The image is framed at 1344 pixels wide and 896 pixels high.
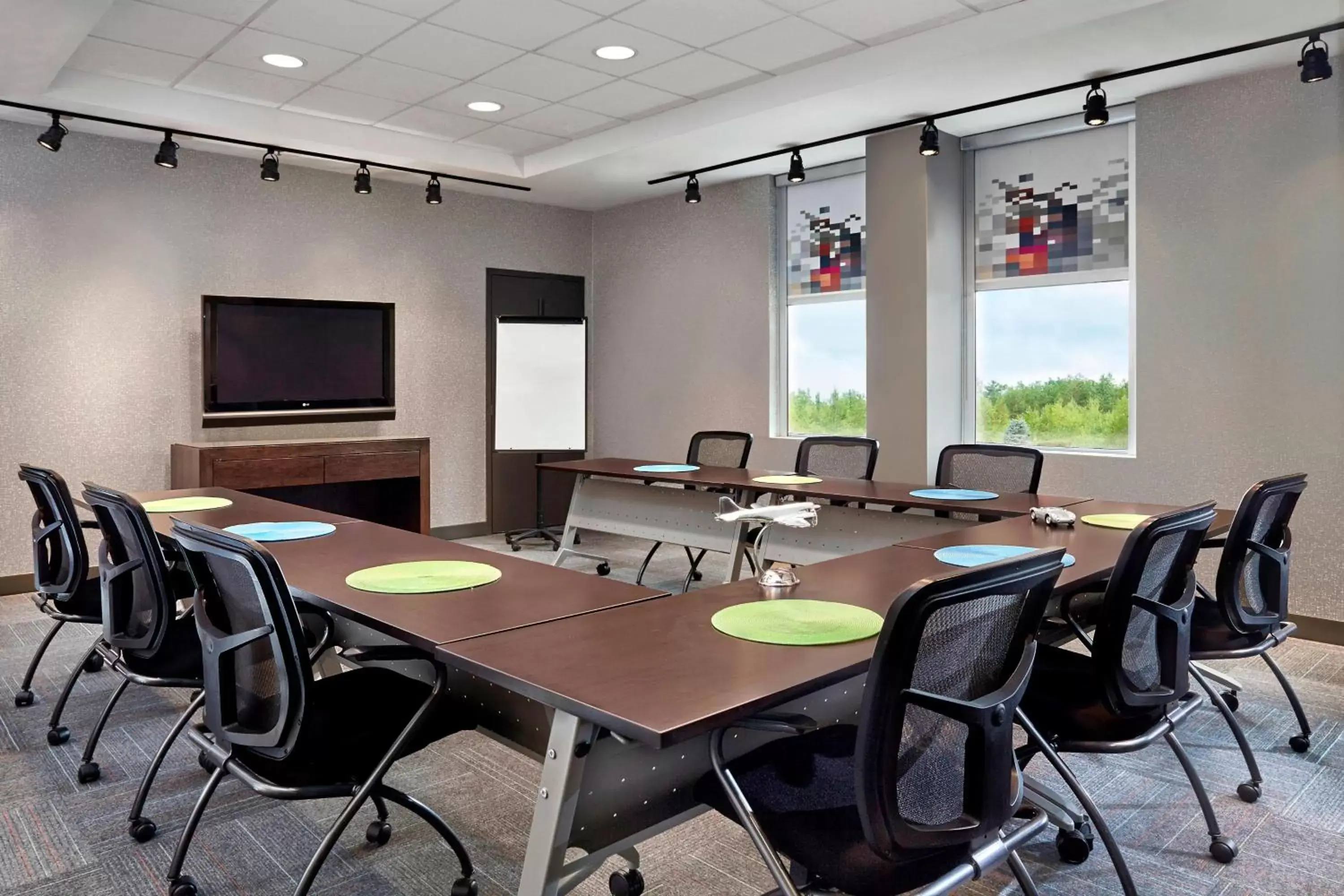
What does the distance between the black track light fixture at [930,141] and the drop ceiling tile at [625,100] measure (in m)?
1.46

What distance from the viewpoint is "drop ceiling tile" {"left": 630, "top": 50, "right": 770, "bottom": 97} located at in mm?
4863

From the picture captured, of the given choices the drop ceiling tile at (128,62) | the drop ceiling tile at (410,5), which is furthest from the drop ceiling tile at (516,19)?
the drop ceiling tile at (128,62)

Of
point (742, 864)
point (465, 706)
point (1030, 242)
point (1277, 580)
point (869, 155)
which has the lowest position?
point (742, 864)

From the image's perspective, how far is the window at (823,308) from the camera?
656 cm

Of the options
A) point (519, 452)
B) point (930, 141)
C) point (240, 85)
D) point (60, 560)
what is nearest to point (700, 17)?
point (930, 141)

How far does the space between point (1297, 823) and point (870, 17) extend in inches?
141

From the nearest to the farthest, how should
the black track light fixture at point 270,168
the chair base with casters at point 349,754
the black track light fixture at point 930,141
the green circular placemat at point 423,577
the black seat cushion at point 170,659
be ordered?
the chair base with casters at point 349,754 < the green circular placemat at point 423,577 < the black seat cushion at point 170,659 < the black track light fixture at point 930,141 < the black track light fixture at point 270,168

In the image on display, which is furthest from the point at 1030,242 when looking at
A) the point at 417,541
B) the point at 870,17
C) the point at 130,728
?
the point at 130,728

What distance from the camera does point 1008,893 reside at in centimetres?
224

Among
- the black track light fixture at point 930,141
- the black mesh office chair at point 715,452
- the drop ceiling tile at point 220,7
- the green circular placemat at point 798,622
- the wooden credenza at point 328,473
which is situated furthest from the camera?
the wooden credenza at point 328,473

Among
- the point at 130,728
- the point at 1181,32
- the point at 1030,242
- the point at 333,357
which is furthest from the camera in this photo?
the point at 333,357

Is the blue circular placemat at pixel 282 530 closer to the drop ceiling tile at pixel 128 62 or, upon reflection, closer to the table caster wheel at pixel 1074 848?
the table caster wheel at pixel 1074 848

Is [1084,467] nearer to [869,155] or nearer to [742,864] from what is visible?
[869,155]

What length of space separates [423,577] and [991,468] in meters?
2.91
